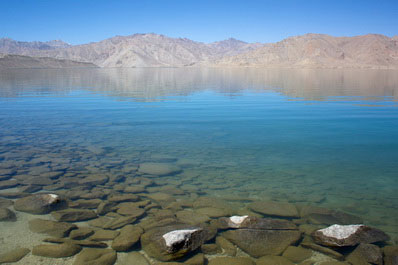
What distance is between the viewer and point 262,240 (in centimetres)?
544

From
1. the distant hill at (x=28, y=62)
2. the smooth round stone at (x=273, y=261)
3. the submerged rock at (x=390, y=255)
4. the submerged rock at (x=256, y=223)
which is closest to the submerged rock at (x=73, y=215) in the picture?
the submerged rock at (x=256, y=223)

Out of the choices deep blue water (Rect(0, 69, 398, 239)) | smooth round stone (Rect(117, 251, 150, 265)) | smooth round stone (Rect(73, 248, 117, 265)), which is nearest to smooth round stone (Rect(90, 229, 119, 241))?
smooth round stone (Rect(73, 248, 117, 265))

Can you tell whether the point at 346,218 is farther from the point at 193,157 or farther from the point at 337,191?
the point at 193,157

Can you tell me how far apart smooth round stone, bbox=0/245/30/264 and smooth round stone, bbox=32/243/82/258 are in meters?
0.15

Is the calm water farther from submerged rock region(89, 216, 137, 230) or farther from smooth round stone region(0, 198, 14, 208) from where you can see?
submerged rock region(89, 216, 137, 230)

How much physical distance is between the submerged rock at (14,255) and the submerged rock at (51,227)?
54 cm

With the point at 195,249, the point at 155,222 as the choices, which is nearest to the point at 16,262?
the point at 155,222

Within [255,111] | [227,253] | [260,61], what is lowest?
[227,253]

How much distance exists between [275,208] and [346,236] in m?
1.67

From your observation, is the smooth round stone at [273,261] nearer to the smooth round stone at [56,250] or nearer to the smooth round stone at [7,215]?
the smooth round stone at [56,250]

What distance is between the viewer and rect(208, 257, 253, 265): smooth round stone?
4.80m

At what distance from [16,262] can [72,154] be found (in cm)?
585

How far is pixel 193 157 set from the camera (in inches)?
398

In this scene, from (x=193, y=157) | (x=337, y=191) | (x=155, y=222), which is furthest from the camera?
(x=193, y=157)
